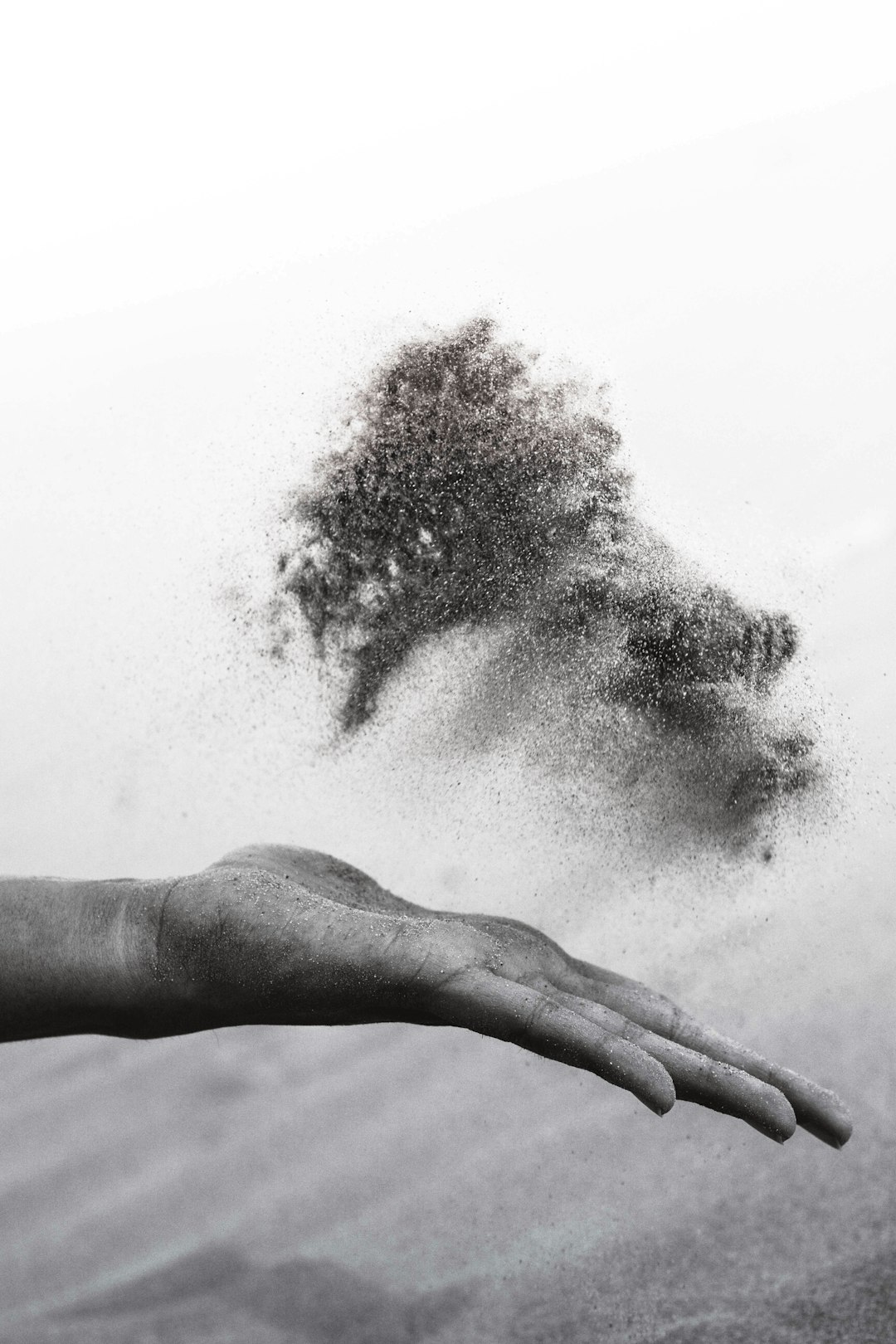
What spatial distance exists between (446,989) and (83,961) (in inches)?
19.8

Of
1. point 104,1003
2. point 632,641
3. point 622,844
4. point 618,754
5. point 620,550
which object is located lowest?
point 104,1003

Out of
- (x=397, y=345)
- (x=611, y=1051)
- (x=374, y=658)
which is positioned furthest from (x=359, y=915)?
(x=397, y=345)

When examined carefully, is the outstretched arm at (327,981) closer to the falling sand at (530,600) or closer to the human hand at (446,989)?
the human hand at (446,989)

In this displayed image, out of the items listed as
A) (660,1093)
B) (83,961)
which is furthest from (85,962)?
(660,1093)

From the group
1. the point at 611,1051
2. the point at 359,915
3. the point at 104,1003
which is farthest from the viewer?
the point at 104,1003

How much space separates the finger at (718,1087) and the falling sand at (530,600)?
2.15 feet

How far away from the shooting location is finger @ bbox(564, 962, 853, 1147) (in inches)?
49.8

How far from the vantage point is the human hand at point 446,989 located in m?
1.14

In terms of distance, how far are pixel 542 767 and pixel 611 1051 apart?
29.8 inches

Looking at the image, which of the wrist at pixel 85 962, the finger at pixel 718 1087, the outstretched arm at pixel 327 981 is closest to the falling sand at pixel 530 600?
the outstretched arm at pixel 327 981

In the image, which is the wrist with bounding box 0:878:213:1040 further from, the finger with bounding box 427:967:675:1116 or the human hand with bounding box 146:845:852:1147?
the finger with bounding box 427:967:675:1116

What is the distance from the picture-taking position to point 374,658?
1.80m

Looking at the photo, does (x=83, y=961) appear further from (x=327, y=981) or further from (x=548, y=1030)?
(x=548, y=1030)

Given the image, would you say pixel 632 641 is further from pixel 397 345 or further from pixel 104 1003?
pixel 104 1003
